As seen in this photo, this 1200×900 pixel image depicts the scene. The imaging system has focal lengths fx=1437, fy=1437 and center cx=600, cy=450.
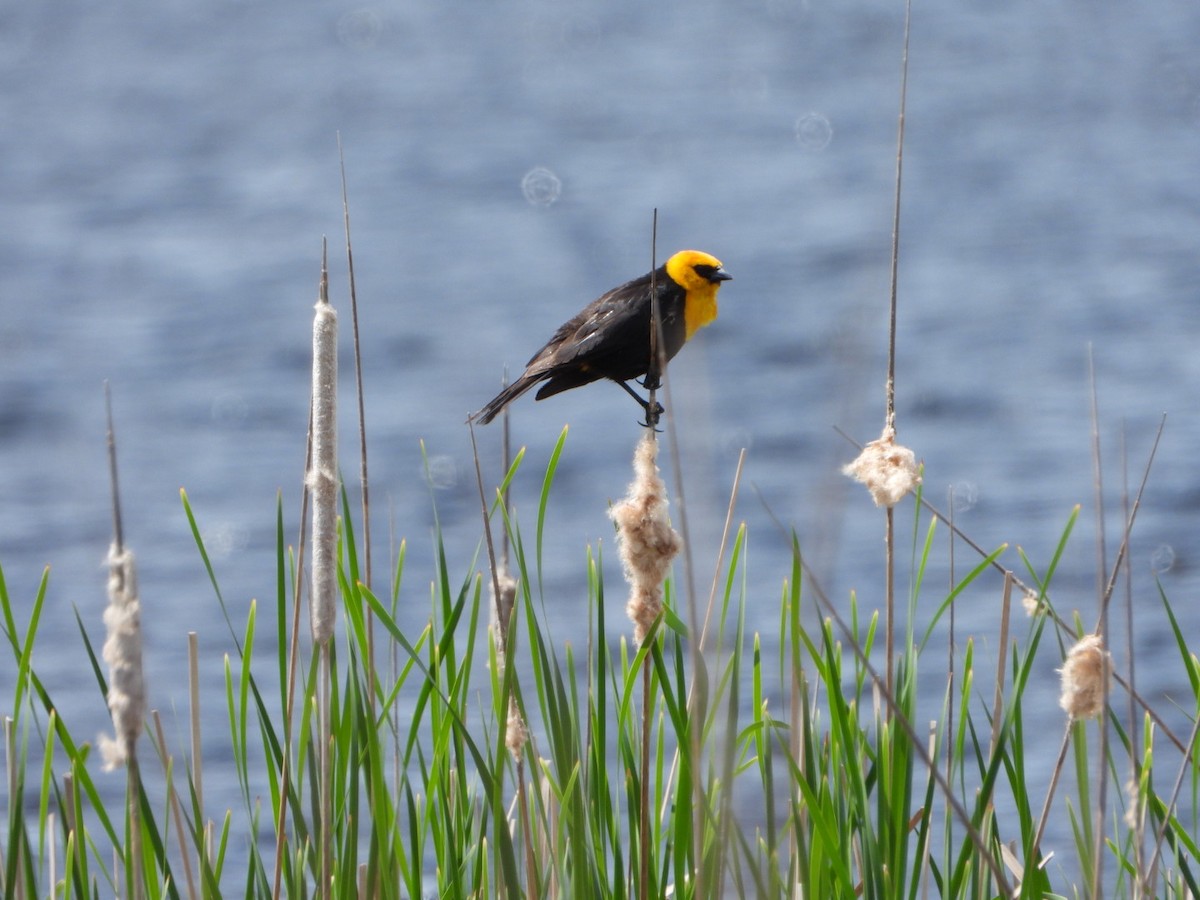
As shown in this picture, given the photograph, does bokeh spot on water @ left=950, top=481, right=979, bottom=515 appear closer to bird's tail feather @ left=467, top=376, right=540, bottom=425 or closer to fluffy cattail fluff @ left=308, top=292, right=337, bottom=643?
bird's tail feather @ left=467, top=376, right=540, bottom=425

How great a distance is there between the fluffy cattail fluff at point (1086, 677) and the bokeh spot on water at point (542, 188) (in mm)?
11719

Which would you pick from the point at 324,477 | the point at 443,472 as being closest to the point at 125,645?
the point at 324,477

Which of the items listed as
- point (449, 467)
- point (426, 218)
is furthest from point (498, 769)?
point (426, 218)

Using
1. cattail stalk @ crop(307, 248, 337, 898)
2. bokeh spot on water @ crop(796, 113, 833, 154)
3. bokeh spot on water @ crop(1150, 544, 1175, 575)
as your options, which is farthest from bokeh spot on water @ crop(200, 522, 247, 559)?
bokeh spot on water @ crop(796, 113, 833, 154)

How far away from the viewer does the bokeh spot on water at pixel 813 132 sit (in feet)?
45.7

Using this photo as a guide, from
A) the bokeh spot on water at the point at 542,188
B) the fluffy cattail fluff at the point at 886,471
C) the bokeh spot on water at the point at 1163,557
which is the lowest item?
the bokeh spot on water at the point at 1163,557

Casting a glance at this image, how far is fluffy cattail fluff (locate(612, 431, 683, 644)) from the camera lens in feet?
5.24

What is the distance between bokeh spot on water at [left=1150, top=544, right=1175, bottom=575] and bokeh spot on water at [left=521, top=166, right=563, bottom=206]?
22.4 ft

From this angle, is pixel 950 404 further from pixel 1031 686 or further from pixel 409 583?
pixel 409 583

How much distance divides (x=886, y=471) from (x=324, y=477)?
0.67m

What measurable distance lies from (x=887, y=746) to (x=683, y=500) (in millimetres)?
694

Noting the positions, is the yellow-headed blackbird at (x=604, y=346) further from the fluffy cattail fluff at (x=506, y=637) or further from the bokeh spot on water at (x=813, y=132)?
the bokeh spot on water at (x=813, y=132)

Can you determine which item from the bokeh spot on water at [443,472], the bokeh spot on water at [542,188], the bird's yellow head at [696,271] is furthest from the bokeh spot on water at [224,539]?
the bird's yellow head at [696,271]

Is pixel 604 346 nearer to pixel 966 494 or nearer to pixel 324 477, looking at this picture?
pixel 324 477
